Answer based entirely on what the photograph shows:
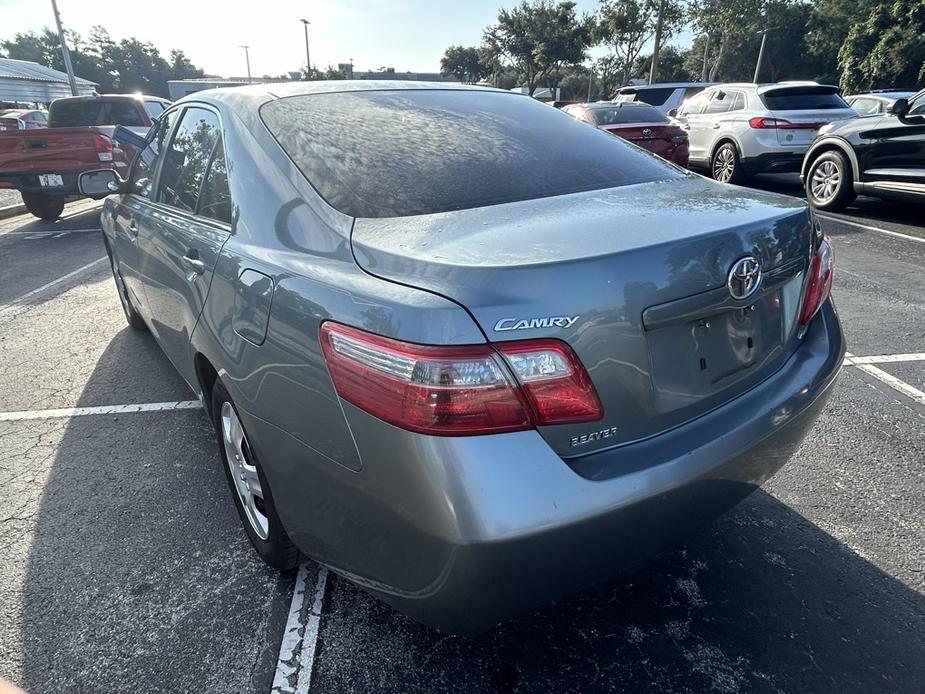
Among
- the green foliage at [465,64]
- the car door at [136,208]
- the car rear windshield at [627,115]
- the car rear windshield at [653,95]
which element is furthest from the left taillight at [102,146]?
the green foliage at [465,64]

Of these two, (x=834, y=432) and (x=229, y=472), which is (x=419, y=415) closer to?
(x=229, y=472)

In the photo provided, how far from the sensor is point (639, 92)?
15.9 m

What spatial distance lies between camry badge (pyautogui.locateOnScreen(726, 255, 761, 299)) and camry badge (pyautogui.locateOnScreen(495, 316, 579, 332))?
510 mm

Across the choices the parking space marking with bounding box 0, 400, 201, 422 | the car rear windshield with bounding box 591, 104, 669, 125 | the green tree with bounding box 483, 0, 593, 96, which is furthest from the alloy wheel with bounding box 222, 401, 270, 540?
the green tree with bounding box 483, 0, 593, 96

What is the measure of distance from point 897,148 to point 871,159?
1.24 feet

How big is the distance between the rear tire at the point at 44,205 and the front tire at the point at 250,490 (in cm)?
1005

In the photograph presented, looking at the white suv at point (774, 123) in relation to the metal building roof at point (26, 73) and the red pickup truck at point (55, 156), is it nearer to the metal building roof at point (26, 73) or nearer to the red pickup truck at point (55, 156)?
the red pickup truck at point (55, 156)

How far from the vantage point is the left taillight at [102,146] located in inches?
356

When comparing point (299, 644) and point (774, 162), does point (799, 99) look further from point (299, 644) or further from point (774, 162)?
point (299, 644)

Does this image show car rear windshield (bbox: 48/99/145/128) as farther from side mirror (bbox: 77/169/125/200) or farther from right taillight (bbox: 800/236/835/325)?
right taillight (bbox: 800/236/835/325)

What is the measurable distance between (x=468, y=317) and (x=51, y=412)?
3.46 meters

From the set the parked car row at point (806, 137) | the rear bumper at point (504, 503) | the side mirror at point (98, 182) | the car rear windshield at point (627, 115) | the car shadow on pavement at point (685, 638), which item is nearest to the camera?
the rear bumper at point (504, 503)

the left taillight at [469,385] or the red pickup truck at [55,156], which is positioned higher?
the left taillight at [469,385]

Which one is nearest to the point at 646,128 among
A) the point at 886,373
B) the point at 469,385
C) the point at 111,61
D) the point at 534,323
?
the point at 886,373
